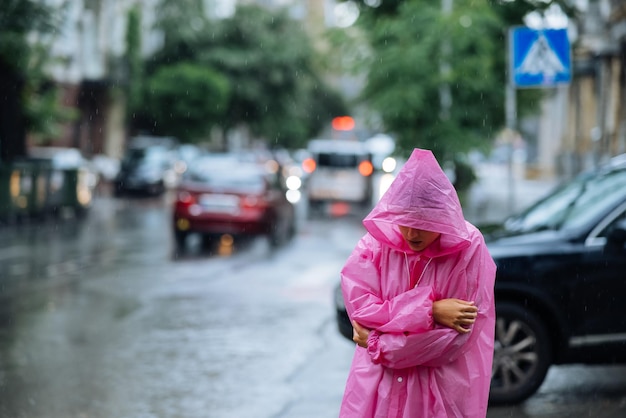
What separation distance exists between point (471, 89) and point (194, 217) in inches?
219

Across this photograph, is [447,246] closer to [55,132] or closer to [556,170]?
[55,132]

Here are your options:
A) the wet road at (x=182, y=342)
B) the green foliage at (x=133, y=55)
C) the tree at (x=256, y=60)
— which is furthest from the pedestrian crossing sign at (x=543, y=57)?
the tree at (x=256, y=60)

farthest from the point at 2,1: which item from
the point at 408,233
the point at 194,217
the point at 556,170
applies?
the point at 556,170

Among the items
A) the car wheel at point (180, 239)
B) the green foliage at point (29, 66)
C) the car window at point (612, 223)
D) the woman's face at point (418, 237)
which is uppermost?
the green foliage at point (29, 66)

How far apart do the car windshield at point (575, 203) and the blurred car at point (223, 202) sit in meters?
10.5

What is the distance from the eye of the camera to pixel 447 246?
3.53m

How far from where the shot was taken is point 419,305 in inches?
138

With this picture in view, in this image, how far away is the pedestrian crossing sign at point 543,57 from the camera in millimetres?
10781

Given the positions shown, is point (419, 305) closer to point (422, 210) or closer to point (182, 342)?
point (422, 210)

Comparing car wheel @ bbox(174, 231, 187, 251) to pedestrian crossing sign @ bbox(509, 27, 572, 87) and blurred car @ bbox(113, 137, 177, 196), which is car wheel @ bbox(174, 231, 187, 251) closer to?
pedestrian crossing sign @ bbox(509, 27, 572, 87)

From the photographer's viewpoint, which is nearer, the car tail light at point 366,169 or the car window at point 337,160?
the car tail light at point 366,169

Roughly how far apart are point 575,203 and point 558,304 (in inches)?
38.4

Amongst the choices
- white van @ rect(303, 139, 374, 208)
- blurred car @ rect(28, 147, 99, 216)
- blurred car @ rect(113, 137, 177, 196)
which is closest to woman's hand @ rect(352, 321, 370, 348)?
blurred car @ rect(28, 147, 99, 216)

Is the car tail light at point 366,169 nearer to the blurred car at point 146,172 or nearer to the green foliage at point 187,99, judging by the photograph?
the blurred car at point 146,172
